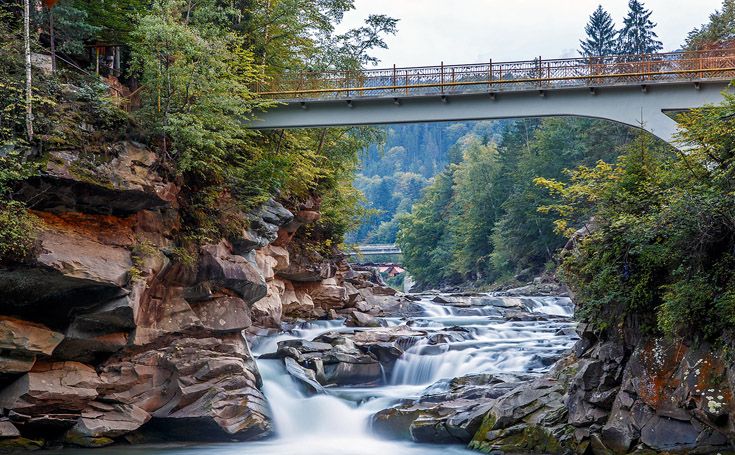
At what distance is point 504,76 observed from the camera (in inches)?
949

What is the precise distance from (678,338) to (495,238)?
157 feet

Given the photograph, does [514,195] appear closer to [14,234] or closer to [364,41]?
[364,41]

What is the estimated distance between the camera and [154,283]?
18.8m

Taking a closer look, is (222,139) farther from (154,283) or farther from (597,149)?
(597,149)

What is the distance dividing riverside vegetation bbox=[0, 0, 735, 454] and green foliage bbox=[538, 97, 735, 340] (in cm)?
5

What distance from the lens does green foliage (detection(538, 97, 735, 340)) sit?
493 inches

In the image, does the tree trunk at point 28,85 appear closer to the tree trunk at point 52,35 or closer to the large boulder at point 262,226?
the tree trunk at point 52,35

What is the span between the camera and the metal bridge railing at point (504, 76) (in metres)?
22.8

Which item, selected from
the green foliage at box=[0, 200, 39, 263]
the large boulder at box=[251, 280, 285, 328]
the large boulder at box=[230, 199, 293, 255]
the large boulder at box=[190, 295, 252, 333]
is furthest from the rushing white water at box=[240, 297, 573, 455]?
the green foliage at box=[0, 200, 39, 263]

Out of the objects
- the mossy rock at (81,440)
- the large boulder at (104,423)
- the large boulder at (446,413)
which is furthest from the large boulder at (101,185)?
the large boulder at (446,413)

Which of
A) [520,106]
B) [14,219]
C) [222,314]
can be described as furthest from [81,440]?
[520,106]

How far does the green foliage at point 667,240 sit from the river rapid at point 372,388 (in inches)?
194

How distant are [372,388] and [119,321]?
7621mm

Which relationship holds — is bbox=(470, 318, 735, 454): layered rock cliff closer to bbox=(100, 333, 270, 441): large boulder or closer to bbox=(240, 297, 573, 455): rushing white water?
bbox=(240, 297, 573, 455): rushing white water
